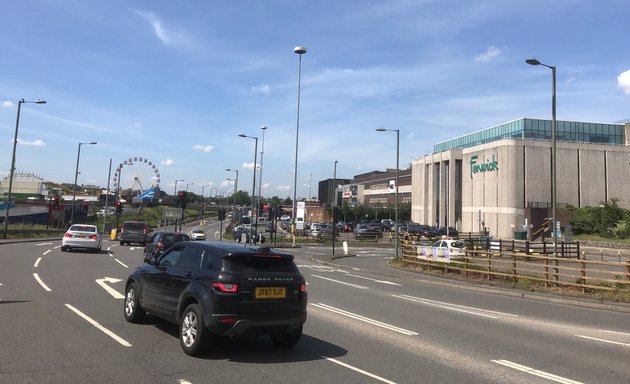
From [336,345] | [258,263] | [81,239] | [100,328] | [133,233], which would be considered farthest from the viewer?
[133,233]

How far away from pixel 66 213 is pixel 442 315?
67416mm

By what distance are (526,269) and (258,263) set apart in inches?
606

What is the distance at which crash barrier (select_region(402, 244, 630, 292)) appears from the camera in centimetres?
1580

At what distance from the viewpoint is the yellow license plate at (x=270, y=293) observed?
6.81 m

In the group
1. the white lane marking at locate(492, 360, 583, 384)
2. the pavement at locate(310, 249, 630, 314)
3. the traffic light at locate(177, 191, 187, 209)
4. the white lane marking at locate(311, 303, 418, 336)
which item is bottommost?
the pavement at locate(310, 249, 630, 314)

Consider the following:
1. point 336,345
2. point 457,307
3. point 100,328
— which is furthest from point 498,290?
point 100,328

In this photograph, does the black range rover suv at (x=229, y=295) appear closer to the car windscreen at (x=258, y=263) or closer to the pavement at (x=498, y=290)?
the car windscreen at (x=258, y=263)

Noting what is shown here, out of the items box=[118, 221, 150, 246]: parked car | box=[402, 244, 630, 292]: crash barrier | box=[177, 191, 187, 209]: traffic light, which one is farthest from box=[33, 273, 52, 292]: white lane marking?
box=[118, 221, 150, 246]: parked car

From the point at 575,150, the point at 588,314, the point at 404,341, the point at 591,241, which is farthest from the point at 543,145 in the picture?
the point at 404,341

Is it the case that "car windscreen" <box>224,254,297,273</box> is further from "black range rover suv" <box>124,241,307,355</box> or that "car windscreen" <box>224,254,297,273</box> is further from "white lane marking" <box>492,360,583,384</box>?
"white lane marking" <box>492,360,583,384</box>

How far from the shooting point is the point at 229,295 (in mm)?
6578

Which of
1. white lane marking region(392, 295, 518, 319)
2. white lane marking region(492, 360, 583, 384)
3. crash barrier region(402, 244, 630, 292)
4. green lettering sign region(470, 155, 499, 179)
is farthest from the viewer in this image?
green lettering sign region(470, 155, 499, 179)

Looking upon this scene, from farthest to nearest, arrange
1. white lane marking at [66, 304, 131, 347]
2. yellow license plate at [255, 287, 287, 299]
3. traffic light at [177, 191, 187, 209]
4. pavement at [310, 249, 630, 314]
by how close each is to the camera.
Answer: traffic light at [177, 191, 187, 209] → pavement at [310, 249, 630, 314] → white lane marking at [66, 304, 131, 347] → yellow license plate at [255, 287, 287, 299]

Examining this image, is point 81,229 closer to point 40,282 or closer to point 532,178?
point 40,282
